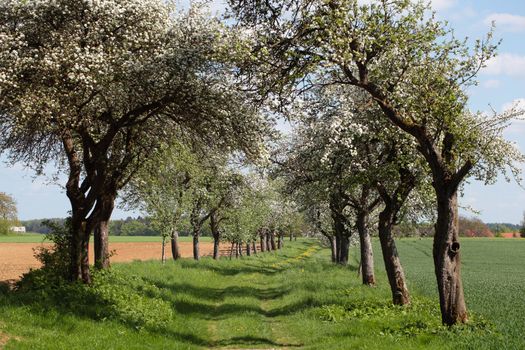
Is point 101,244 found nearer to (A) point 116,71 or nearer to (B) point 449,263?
(A) point 116,71

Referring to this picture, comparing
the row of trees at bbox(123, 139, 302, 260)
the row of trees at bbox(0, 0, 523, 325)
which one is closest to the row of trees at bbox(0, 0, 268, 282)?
the row of trees at bbox(0, 0, 523, 325)

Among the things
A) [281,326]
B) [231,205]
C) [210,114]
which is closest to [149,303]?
[281,326]

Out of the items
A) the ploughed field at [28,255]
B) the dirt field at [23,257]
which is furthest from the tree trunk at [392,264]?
the dirt field at [23,257]

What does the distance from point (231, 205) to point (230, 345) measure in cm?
3887

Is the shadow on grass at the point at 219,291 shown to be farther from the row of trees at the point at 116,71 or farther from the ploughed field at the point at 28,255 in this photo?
the row of trees at the point at 116,71

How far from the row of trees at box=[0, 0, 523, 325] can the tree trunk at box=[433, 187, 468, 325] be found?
40mm

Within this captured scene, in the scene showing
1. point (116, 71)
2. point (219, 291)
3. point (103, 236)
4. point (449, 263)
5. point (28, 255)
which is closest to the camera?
point (449, 263)

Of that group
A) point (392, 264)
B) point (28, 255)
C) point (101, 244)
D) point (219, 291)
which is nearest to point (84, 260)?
point (101, 244)

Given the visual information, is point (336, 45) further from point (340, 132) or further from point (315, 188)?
point (315, 188)

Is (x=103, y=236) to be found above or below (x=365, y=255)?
above

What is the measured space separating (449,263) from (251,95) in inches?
329

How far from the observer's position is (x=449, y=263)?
1580 centimetres

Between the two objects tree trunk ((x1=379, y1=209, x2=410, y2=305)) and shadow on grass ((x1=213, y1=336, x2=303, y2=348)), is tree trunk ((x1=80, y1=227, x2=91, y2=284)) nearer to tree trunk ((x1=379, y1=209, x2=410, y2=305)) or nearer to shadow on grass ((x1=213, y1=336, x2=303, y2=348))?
shadow on grass ((x1=213, y1=336, x2=303, y2=348))

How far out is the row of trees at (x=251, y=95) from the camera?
622 inches
